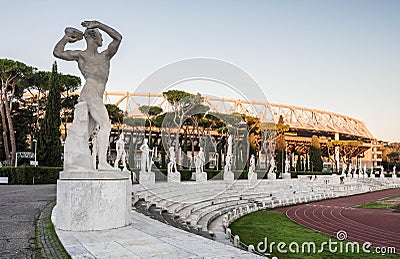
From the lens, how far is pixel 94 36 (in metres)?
7.54

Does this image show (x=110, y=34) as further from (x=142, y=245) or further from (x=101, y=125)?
(x=142, y=245)

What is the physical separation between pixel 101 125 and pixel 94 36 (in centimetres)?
181

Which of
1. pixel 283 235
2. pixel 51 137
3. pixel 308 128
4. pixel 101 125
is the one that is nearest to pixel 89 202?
pixel 101 125

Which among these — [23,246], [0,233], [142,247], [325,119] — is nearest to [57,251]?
[23,246]

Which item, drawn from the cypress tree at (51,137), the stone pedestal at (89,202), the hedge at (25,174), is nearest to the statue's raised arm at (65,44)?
the stone pedestal at (89,202)

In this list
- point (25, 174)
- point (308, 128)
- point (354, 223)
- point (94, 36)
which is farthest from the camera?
point (308, 128)

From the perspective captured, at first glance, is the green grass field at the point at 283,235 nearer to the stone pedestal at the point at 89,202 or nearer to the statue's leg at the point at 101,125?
the stone pedestal at the point at 89,202

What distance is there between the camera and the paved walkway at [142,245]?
4938 mm

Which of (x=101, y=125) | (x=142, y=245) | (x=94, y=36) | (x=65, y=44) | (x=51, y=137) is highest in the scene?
(x=94, y=36)

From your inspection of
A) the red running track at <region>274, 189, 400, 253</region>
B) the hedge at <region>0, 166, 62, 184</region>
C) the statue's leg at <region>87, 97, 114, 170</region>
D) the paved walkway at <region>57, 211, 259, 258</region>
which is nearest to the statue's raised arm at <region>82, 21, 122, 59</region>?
the statue's leg at <region>87, 97, 114, 170</region>

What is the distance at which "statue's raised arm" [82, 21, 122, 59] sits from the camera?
7.41 m

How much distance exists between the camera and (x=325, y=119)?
14938 centimetres

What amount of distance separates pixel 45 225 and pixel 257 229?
28.3ft

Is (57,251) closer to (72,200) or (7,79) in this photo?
(72,200)
